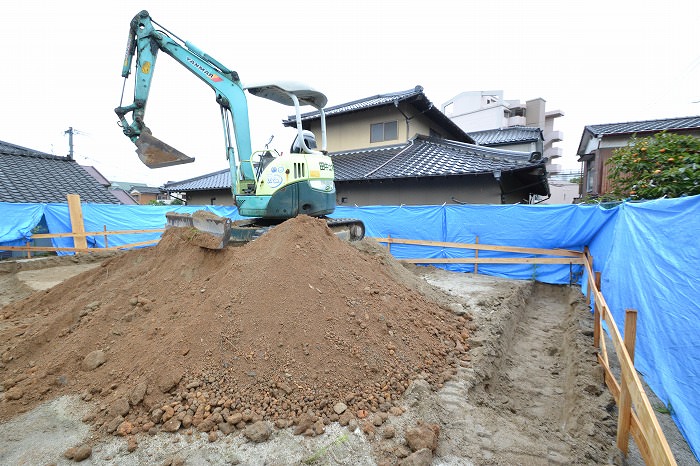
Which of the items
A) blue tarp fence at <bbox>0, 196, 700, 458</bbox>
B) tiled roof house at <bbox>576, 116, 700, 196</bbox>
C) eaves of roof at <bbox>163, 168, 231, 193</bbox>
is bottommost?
blue tarp fence at <bbox>0, 196, 700, 458</bbox>

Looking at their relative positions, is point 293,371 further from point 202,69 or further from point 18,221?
point 18,221

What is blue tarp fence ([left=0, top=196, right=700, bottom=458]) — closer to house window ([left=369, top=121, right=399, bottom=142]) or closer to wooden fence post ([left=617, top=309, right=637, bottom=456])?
wooden fence post ([left=617, top=309, right=637, bottom=456])

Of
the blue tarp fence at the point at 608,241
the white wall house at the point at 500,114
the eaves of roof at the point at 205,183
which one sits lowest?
the blue tarp fence at the point at 608,241

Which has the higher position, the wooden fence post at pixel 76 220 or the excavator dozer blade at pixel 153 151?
the excavator dozer blade at pixel 153 151

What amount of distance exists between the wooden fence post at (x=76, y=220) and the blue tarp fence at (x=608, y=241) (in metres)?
0.24

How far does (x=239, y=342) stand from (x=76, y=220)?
10.2 metres

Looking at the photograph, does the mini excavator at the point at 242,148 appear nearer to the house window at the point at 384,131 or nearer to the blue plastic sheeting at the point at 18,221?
the blue plastic sheeting at the point at 18,221

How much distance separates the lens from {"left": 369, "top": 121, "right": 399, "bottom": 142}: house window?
42.2 feet

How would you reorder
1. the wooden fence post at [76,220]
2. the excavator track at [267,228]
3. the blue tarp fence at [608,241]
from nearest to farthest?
the blue tarp fence at [608,241] → the excavator track at [267,228] → the wooden fence post at [76,220]

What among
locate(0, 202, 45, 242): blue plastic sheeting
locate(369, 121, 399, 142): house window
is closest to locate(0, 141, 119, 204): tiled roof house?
locate(0, 202, 45, 242): blue plastic sheeting

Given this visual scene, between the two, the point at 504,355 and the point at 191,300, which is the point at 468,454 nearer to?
the point at 504,355

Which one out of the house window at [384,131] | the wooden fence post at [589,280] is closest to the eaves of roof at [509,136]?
the house window at [384,131]

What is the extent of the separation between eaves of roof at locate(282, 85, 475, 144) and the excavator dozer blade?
693 cm

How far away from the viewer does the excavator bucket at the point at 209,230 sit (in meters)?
4.70
